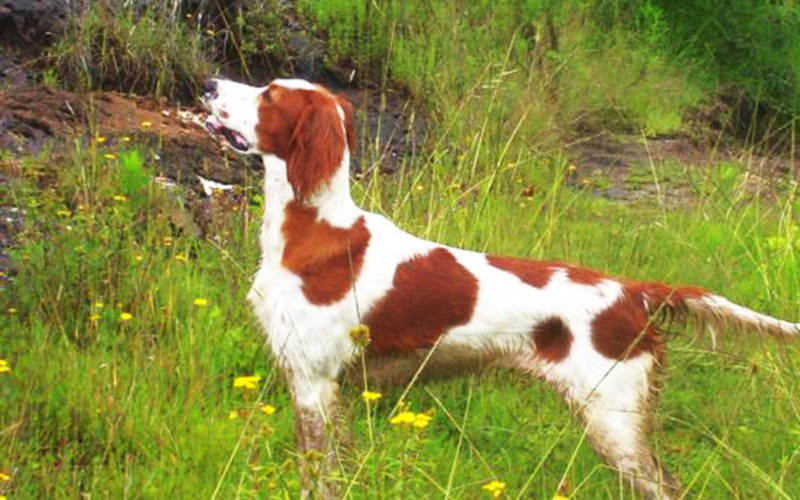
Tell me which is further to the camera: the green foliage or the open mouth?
the green foliage

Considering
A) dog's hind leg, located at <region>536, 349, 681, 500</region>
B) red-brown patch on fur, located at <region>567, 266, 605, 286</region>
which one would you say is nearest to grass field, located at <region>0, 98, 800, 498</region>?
dog's hind leg, located at <region>536, 349, 681, 500</region>

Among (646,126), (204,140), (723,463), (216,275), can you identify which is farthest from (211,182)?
(646,126)

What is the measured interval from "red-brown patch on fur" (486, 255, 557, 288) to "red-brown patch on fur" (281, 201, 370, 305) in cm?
41

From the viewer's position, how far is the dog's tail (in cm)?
370

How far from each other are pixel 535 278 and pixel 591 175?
4.76 m

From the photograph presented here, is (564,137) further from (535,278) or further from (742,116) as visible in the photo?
(535,278)

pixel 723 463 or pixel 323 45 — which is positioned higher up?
pixel 723 463

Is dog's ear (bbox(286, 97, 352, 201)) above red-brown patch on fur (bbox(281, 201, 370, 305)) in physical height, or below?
above

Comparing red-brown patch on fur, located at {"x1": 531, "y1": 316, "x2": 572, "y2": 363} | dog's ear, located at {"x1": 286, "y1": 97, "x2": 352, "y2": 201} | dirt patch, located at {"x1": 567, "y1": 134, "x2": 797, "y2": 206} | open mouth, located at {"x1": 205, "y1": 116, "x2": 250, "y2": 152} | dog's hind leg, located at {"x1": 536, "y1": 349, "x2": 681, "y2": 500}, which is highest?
dog's ear, located at {"x1": 286, "y1": 97, "x2": 352, "y2": 201}

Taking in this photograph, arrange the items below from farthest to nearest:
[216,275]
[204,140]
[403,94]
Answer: [403,94], [204,140], [216,275]

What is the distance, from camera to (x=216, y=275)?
5.31m

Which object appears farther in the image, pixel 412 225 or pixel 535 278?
Answer: pixel 412 225

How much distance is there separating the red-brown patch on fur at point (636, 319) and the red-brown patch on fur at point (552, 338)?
3.3 inches

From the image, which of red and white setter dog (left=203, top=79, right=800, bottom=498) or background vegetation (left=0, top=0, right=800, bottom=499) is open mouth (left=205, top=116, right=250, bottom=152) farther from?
background vegetation (left=0, top=0, right=800, bottom=499)
